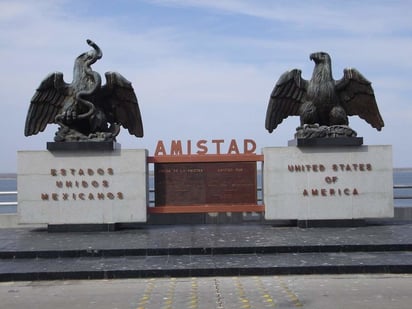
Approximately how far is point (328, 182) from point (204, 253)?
4425mm

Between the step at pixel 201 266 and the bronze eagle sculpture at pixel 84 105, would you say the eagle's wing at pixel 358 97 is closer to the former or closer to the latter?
the step at pixel 201 266

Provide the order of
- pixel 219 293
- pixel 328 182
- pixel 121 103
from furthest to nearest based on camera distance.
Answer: pixel 121 103
pixel 328 182
pixel 219 293

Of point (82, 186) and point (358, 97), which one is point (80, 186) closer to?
point (82, 186)

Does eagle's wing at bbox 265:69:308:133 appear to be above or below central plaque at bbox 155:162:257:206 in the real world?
above

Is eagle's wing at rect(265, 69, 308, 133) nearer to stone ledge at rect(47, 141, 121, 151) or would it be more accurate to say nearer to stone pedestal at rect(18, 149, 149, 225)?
stone pedestal at rect(18, 149, 149, 225)

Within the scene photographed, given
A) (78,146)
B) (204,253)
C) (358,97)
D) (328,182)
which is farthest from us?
(358,97)

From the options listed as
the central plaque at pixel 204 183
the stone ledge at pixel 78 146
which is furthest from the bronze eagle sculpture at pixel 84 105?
the central plaque at pixel 204 183

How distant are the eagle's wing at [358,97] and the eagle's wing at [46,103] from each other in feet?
22.0

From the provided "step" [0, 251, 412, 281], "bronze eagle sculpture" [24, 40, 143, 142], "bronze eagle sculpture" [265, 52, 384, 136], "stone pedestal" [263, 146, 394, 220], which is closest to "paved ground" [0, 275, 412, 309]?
"step" [0, 251, 412, 281]

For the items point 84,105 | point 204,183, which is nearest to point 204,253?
point 204,183

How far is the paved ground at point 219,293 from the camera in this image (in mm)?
7188

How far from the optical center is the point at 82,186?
1332 cm

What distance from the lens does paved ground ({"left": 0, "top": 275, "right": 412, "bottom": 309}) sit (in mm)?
7188

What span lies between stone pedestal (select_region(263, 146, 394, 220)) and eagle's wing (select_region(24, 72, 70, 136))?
16.7 ft
